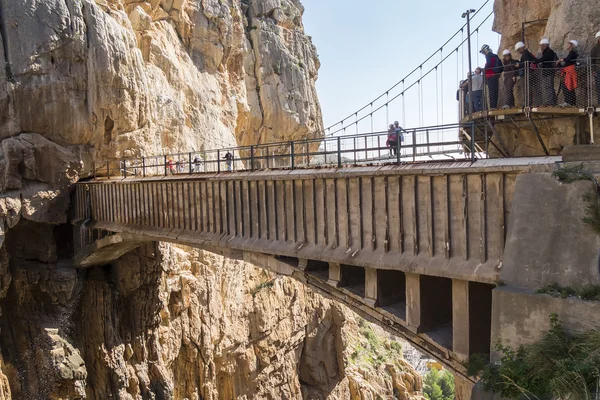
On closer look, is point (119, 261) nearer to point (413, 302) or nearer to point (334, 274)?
point (334, 274)

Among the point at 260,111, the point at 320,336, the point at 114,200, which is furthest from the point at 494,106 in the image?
the point at 260,111

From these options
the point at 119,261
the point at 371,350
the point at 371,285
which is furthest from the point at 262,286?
the point at 371,285

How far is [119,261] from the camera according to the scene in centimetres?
1939

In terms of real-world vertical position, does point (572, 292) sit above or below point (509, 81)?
below

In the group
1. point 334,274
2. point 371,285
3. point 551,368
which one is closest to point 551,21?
point 371,285

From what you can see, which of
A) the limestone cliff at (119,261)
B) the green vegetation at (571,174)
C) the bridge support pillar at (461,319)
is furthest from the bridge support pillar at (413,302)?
the limestone cliff at (119,261)

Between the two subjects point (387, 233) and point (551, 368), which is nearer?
point (551, 368)

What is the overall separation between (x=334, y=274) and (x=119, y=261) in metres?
11.9

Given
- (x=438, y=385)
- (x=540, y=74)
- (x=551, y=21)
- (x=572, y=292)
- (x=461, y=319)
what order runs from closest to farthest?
(x=572, y=292) → (x=461, y=319) → (x=540, y=74) → (x=551, y=21) → (x=438, y=385)

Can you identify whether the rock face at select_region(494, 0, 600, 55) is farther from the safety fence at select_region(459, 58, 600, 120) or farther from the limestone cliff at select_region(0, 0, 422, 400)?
the limestone cliff at select_region(0, 0, 422, 400)

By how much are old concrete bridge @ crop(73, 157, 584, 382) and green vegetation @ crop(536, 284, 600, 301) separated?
28.9 inches

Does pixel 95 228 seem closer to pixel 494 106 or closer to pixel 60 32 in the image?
pixel 60 32

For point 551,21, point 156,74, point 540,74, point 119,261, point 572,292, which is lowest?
point 119,261

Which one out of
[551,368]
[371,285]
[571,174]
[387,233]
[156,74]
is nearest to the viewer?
[551,368]
